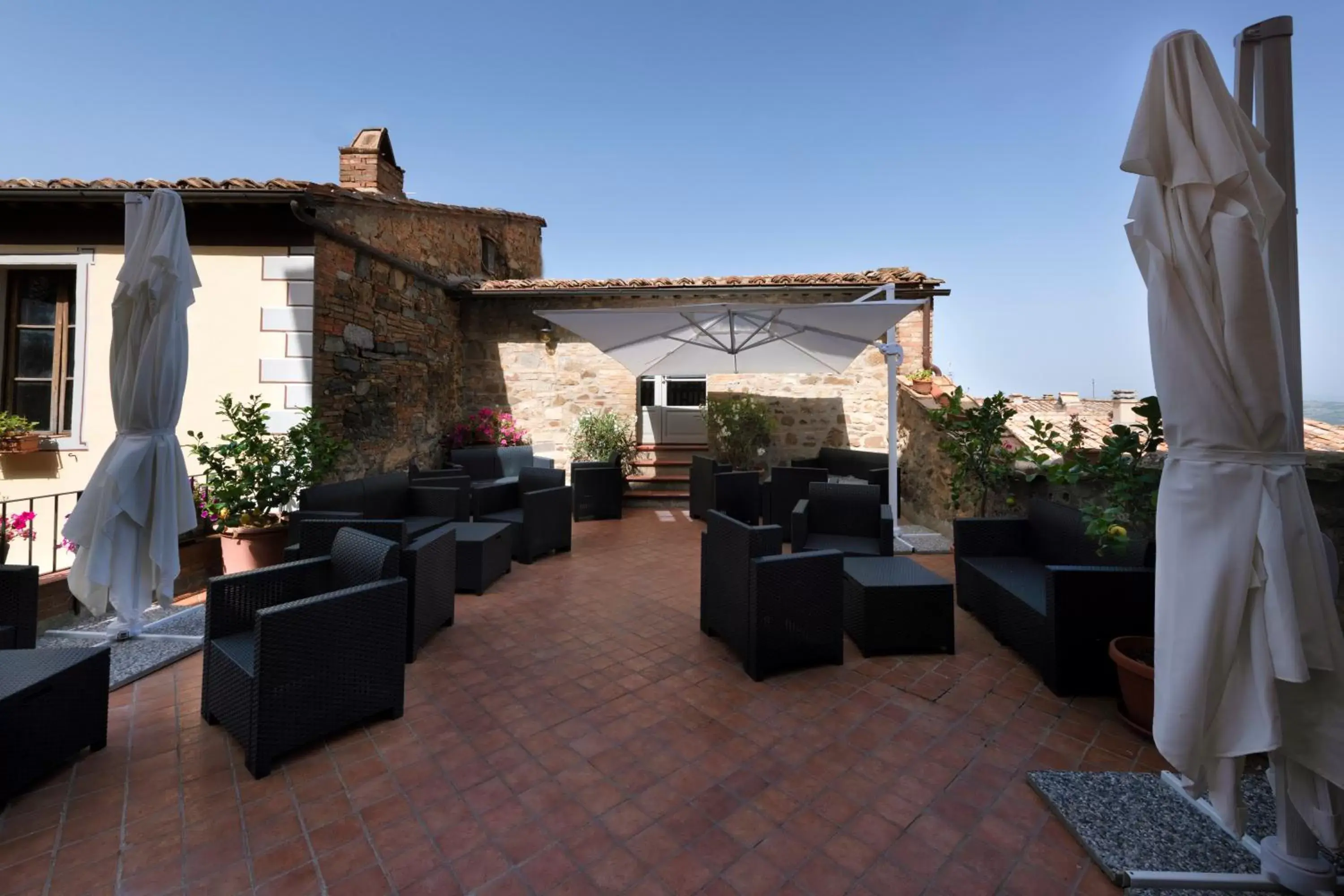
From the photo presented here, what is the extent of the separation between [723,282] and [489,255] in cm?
527

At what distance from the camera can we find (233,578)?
2.72 meters

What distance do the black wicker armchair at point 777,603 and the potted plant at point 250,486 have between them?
398 cm

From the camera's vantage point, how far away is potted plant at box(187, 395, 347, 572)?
14.7 ft

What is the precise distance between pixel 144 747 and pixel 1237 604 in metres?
4.16

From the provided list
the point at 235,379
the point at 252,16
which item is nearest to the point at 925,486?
the point at 235,379

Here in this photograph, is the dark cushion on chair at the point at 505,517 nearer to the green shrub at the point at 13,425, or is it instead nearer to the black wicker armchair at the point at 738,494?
the black wicker armchair at the point at 738,494

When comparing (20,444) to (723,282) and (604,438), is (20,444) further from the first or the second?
(723,282)

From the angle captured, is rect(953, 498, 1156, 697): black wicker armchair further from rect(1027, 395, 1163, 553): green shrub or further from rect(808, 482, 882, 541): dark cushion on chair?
rect(808, 482, 882, 541): dark cushion on chair

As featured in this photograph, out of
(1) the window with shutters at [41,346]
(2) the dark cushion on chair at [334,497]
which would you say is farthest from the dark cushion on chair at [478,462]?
(1) the window with shutters at [41,346]

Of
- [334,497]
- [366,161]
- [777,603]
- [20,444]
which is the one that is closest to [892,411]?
[777,603]

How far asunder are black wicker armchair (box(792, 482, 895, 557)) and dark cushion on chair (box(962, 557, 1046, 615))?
777 millimetres

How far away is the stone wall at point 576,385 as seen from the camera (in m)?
8.80

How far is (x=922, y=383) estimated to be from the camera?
7.42 metres

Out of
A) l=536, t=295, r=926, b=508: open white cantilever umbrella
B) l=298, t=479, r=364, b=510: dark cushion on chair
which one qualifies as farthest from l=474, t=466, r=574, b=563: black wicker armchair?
l=536, t=295, r=926, b=508: open white cantilever umbrella
